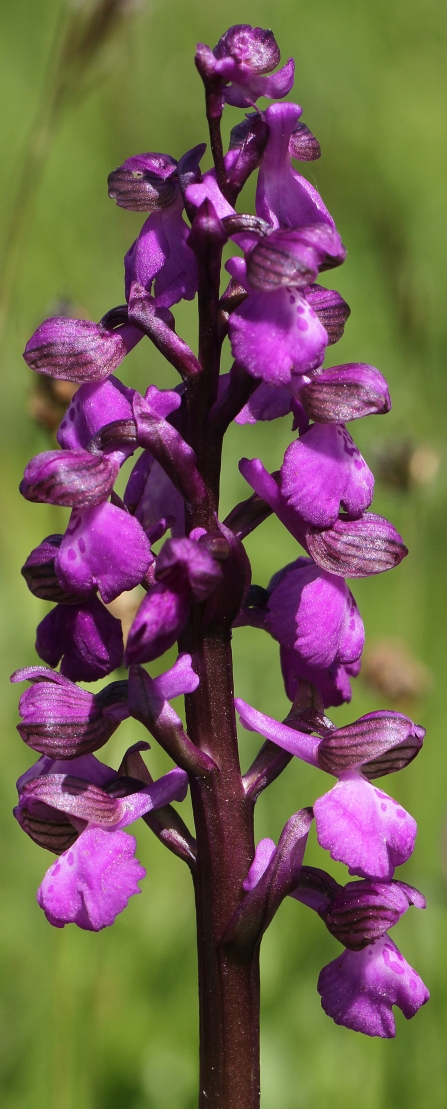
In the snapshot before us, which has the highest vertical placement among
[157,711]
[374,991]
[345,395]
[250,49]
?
[250,49]

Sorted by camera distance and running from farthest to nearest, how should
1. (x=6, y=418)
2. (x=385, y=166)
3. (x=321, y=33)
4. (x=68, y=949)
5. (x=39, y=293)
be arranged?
(x=321, y=33)
(x=385, y=166)
(x=39, y=293)
(x=6, y=418)
(x=68, y=949)

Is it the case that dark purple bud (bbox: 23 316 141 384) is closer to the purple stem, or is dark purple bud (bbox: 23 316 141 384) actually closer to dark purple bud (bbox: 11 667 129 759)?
the purple stem

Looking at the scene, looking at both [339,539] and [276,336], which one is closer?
[276,336]

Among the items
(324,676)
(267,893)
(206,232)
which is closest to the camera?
(206,232)

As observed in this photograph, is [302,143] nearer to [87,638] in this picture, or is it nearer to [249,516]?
[249,516]

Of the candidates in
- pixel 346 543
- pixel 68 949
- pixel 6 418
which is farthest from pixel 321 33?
pixel 346 543

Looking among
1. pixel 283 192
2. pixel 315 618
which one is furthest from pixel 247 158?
pixel 315 618

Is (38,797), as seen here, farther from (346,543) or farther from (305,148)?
(305,148)

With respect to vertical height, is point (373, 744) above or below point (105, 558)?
below
